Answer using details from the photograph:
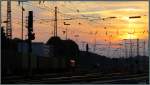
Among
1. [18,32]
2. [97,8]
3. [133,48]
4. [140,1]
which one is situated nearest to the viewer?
[140,1]

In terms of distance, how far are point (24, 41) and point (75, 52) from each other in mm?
9007

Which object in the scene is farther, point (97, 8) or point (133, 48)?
point (133, 48)

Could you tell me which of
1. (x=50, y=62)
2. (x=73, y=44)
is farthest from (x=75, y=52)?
(x=50, y=62)

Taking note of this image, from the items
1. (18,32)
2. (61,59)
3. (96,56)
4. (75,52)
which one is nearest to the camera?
(18,32)

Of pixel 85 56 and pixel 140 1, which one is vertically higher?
pixel 140 1

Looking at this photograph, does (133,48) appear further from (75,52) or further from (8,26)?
(8,26)

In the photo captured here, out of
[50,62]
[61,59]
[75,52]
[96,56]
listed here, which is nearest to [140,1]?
[50,62]

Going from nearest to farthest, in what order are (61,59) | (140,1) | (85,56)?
(140,1), (61,59), (85,56)

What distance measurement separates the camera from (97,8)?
3850 millimetres

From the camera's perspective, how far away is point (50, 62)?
2505 centimetres

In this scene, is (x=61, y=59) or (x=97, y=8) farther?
(x=61, y=59)

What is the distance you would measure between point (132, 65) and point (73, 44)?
451 inches

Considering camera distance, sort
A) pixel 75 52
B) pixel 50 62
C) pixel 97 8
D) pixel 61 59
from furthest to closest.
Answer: pixel 75 52 < pixel 61 59 < pixel 50 62 < pixel 97 8

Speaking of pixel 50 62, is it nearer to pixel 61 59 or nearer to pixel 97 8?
pixel 61 59
